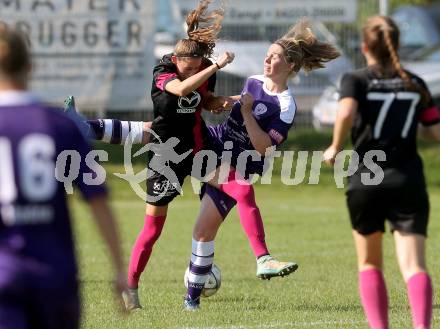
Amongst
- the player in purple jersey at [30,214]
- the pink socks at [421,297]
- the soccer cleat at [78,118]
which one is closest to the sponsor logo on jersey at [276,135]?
the soccer cleat at [78,118]

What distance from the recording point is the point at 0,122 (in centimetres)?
367

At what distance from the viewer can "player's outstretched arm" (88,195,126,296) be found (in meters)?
3.81

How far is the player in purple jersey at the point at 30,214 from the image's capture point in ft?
11.9

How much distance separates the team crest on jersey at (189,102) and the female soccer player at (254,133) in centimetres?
24

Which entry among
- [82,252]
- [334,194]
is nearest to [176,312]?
[82,252]

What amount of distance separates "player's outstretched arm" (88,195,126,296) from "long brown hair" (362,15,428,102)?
1759 mm

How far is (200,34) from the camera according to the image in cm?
723

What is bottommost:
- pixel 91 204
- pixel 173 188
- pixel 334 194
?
pixel 334 194

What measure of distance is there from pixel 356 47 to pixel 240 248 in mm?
10415

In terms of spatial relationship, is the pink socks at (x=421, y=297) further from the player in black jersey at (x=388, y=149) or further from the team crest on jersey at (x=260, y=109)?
the team crest on jersey at (x=260, y=109)

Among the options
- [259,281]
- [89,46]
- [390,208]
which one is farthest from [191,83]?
[89,46]

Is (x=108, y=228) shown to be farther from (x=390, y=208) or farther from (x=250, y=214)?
(x=250, y=214)

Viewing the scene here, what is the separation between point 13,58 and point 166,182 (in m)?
3.74

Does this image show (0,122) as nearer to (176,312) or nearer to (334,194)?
(176,312)
